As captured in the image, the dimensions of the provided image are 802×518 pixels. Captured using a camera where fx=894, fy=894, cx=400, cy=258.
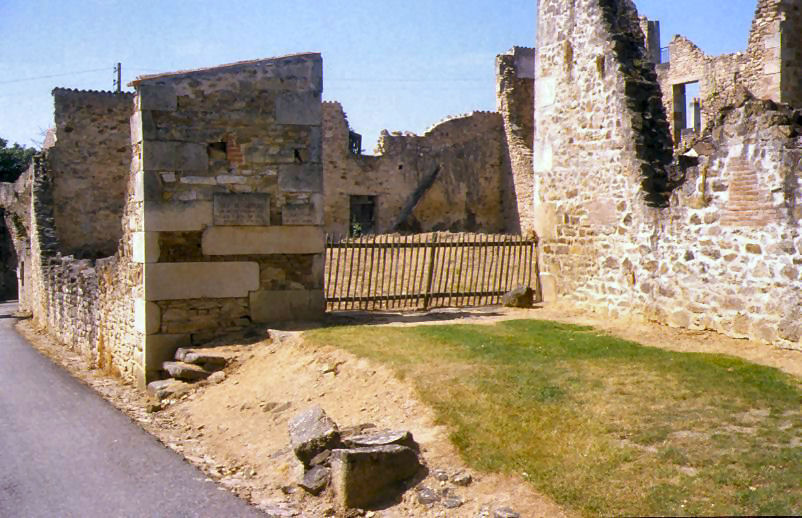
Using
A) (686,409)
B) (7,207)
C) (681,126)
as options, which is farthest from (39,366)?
(681,126)

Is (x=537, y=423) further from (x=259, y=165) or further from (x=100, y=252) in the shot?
(x=100, y=252)

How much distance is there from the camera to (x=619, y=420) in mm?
6387

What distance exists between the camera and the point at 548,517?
5.35 metres

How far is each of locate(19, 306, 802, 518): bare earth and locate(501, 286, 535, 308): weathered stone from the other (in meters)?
1.23

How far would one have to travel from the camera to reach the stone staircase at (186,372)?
10.1m

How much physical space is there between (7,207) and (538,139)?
22.0 m

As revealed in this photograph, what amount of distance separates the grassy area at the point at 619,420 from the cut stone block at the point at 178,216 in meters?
2.93

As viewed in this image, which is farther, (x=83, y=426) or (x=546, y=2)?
(x=546, y=2)

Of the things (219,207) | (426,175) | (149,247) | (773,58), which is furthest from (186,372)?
(426,175)

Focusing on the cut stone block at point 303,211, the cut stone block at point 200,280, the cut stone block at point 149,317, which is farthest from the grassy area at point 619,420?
the cut stone block at point 149,317

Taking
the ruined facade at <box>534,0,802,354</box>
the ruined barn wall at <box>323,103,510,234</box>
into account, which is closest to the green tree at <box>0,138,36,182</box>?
the ruined barn wall at <box>323,103,510,234</box>

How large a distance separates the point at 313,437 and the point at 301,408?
155 centimetres

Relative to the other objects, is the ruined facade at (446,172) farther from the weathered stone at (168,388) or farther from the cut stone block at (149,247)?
the weathered stone at (168,388)

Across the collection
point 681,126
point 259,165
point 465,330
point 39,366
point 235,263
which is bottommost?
point 39,366
